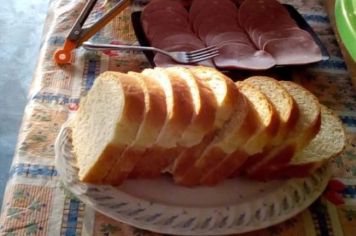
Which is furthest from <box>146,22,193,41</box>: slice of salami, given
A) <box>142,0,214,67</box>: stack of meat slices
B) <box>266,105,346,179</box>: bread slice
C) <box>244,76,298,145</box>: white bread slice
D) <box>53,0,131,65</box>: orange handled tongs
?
<box>266,105,346,179</box>: bread slice

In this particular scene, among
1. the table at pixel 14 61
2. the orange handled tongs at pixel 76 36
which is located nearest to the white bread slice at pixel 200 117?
the orange handled tongs at pixel 76 36

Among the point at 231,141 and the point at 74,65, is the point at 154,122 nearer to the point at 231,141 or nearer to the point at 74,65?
the point at 231,141

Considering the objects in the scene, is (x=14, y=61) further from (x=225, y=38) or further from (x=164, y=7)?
(x=225, y=38)

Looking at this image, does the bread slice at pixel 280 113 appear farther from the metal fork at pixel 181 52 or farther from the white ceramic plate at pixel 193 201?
the metal fork at pixel 181 52

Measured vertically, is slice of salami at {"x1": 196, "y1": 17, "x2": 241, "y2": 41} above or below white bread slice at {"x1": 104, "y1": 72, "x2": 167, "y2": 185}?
below

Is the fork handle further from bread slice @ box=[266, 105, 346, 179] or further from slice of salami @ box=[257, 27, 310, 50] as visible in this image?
bread slice @ box=[266, 105, 346, 179]

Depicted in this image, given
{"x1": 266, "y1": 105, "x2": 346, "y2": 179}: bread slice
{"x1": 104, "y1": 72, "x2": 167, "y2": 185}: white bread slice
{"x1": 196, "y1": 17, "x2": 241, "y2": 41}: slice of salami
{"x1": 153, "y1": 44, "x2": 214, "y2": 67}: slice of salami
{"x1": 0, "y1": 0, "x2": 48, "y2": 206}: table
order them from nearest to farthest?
{"x1": 104, "y1": 72, "x2": 167, "y2": 185}: white bread slice
{"x1": 266, "y1": 105, "x2": 346, "y2": 179}: bread slice
{"x1": 153, "y1": 44, "x2": 214, "y2": 67}: slice of salami
{"x1": 196, "y1": 17, "x2": 241, "y2": 41}: slice of salami
{"x1": 0, "y1": 0, "x2": 48, "y2": 206}: table
